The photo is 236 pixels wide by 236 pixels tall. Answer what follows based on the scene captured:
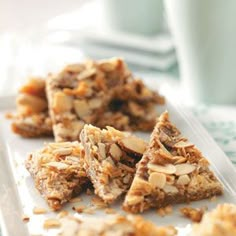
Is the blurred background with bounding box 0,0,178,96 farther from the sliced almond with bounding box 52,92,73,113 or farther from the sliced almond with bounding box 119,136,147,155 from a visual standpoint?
the sliced almond with bounding box 119,136,147,155

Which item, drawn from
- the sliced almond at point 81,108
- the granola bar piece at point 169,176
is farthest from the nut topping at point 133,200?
the sliced almond at point 81,108

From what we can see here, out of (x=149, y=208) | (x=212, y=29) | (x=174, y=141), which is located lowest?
(x=149, y=208)

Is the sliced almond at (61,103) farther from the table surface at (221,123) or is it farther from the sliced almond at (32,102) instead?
the table surface at (221,123)

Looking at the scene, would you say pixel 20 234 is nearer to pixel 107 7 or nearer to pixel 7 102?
pixel 7 102

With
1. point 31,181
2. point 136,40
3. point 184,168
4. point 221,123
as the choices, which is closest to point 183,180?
point 184,168

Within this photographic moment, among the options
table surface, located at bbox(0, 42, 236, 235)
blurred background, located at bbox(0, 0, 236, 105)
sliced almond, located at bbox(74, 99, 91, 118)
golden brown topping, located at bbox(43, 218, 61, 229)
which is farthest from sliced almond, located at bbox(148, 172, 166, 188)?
blurred background, located at bbox(0, 0, 236, 105)

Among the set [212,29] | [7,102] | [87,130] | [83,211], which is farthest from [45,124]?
[212,29]
